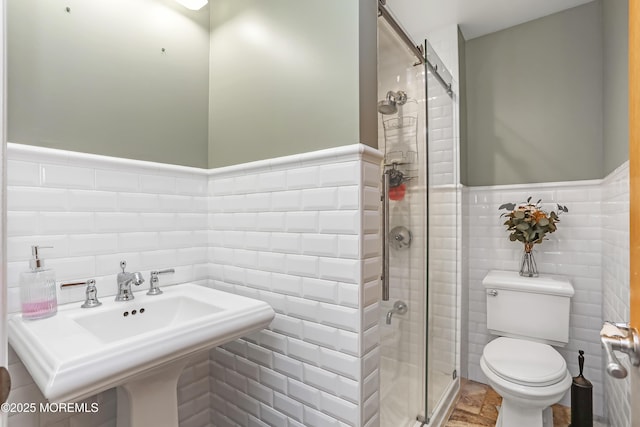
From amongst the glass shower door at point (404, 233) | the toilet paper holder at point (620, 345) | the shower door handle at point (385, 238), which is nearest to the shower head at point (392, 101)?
the glass shower door at point (404, 233)

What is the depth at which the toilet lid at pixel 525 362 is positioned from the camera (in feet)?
4.88

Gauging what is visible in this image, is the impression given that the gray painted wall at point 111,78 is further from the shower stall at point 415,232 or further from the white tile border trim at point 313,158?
the shower stall at point 415,232

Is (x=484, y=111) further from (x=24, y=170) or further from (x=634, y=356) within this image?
(x=24, y=170)

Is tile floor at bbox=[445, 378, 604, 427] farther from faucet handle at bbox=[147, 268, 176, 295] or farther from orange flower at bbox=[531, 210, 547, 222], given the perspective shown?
faucet handle at bbox=[147, 268, 176, 295]

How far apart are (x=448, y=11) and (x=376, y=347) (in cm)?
222

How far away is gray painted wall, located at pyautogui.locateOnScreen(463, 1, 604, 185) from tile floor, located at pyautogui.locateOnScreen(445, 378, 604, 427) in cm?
151

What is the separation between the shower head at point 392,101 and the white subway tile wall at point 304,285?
46 cm

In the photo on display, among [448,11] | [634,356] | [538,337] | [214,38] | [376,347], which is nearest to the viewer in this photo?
[634,356]

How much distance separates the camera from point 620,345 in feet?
2.01

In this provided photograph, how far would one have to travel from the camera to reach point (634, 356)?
606 mm

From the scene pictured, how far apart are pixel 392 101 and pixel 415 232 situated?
73cm

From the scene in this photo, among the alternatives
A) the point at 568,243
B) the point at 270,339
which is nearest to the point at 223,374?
the point at 270,339

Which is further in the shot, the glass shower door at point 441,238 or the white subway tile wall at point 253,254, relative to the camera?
the glass shower door at point 441,238

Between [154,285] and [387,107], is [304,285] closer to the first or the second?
[154,285]
